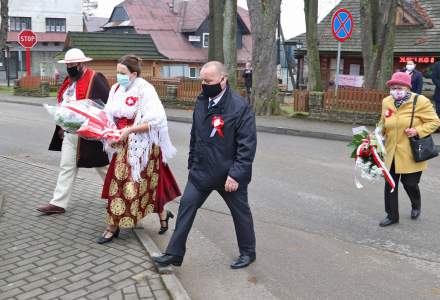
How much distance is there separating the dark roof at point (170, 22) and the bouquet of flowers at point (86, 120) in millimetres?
37604

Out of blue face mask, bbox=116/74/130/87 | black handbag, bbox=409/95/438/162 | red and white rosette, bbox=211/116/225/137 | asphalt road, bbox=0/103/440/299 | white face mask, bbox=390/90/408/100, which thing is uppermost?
blue face mask, bbox=116/74/130/87

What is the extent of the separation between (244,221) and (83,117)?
75.3 inches

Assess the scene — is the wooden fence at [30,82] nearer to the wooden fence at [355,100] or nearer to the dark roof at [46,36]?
the wooden fence at [355,100]

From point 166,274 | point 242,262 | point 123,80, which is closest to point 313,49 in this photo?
point 123,80

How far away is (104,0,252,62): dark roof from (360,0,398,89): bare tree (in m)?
26.9

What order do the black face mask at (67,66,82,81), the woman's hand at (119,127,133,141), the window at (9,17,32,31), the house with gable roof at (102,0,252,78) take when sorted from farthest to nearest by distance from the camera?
the window at (9,17,32,31) → the house with gable roof at (102,0,252,78) → the black face mask at (67,66,82,81) → the woman's hand at (119,127,133,141)

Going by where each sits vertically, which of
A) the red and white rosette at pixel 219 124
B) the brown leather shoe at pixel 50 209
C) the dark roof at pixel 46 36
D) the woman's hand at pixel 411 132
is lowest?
the brown leather shoe at pixel 50 209

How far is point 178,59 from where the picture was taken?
42.7m

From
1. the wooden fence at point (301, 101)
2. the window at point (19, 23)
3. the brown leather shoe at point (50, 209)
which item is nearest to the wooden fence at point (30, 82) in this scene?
the wooden fence at point (301, 101)

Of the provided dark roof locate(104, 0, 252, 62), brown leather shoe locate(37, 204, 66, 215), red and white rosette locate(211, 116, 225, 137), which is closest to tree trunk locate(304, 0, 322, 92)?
brown leather shoe locate(37, 204, 66, 215)

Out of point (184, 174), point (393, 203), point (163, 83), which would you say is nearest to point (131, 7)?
point (163, 83)

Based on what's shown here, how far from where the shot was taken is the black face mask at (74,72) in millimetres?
6068

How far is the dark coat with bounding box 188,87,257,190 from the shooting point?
4.57 meters

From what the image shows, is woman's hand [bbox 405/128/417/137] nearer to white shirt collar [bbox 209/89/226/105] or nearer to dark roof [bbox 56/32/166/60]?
white shirt collar [bbox 209/89/226/105]
